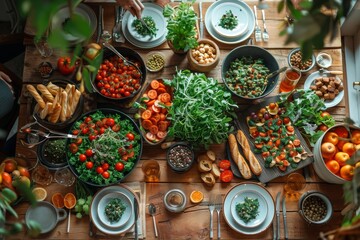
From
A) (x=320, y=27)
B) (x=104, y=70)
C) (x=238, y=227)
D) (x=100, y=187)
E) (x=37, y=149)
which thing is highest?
(x=104, y=70)

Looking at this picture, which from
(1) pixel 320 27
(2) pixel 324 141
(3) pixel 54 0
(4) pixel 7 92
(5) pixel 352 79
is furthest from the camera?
(5) pixel 352 79

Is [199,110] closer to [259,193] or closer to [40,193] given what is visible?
[259,193]

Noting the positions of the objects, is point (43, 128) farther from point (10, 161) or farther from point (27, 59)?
point (27, 59)

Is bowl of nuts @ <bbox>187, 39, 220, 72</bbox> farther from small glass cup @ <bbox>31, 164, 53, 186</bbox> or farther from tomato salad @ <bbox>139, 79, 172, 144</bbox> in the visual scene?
small glass cup @ <bbox>31, 164, 53, 186</bbox>

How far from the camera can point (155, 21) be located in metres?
2.63

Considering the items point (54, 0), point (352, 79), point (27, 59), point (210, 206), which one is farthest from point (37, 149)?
point (352, 79)

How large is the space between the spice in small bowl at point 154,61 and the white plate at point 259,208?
825 mm

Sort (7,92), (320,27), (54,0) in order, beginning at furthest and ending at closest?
(7,92) → (320,27) → (54,0)

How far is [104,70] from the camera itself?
2.48 meters

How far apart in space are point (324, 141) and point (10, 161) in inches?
63.3

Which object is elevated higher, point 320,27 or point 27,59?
point 27,59

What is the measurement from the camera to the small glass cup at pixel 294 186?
2.37 meters

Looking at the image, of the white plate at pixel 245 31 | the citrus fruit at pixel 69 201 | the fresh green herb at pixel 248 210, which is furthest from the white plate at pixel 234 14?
the citrus fruit at pixel 69 201

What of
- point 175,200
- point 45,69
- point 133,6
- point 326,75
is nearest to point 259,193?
point 175,200
